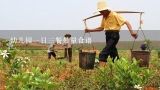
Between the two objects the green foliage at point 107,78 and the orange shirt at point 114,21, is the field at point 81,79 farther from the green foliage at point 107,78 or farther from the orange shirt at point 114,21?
the orange shirt at point 114,21

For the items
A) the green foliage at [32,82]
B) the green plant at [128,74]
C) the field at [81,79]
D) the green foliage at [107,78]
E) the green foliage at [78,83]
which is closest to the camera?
the green foliage at [32,82]

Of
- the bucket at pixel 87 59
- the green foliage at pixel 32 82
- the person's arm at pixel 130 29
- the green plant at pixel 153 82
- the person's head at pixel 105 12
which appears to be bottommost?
the green plant at pixel 153 82

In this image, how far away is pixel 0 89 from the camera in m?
9.87

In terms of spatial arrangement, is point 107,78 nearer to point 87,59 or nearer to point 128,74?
point 128,74

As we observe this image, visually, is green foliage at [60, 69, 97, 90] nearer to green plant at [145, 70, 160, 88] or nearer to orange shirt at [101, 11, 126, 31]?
green plant at [145, 70, 160, 88]

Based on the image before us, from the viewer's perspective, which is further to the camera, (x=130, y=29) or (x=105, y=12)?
(x=105, y=12)

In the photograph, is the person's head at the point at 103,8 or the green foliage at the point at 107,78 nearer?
the green foliage at the point at 107,78

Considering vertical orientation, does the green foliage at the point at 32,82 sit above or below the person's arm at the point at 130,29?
below

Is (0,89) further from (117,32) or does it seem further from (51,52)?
(51,52)

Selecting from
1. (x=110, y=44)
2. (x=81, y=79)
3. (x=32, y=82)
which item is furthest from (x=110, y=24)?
(x=32, y=82)

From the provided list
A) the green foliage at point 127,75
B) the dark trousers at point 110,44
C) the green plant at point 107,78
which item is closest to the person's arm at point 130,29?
the dark trousers at point 110,44

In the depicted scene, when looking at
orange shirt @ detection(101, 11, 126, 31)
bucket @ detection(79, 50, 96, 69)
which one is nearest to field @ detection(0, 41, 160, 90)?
bucket @ detection(79, 50, 96, 69)

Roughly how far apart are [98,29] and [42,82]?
24.3 ft

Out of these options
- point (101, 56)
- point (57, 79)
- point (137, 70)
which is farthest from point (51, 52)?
point (137, 70)
